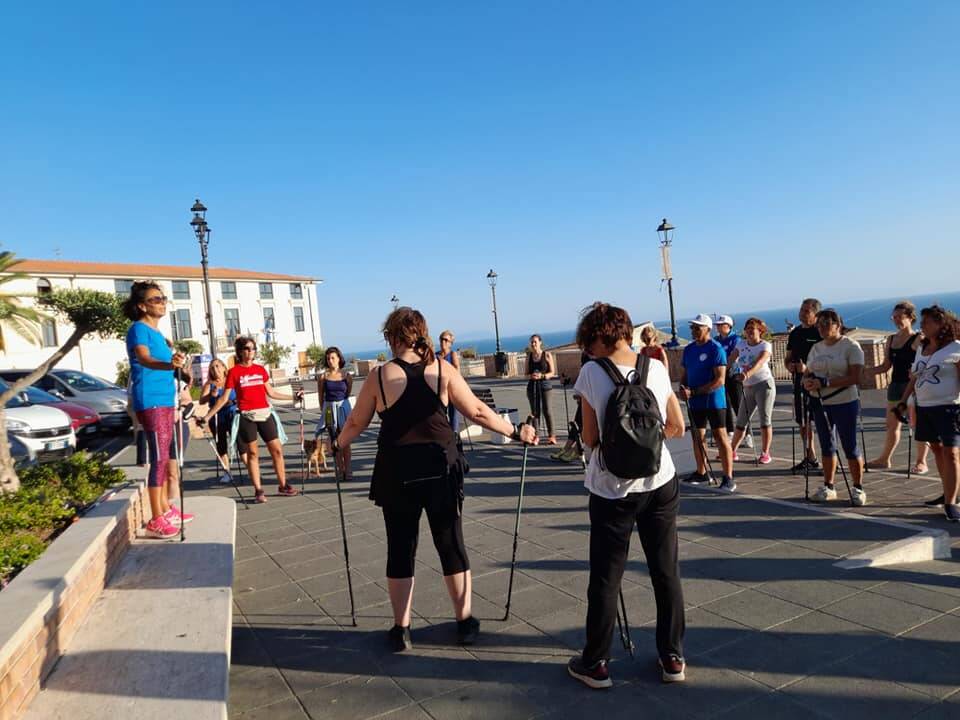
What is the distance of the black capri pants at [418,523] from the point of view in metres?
3.35

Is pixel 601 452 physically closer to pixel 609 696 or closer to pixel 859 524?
pixel 609 696

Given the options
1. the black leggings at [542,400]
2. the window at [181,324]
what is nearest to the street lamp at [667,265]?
the black leggings at [542,400]

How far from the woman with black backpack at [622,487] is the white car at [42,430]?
384 inches

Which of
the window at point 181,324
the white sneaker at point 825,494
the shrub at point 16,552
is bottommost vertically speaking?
the white sneaker at point 825,494

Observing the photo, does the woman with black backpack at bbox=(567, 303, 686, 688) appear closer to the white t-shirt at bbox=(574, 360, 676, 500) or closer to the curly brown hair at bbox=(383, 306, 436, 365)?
the white t-shirt at bbox=(574, 360, 676, 500)

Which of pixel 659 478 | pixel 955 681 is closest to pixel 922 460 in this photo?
pixel 955 681

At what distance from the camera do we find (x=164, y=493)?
17.0ft

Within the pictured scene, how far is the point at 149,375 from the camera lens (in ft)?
15.9

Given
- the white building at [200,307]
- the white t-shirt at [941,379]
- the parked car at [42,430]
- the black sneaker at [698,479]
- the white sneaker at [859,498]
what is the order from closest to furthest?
the white t-shirt at [941,379] < the white sneaker at [859,498] < the black sneaker at [698,479] < the parked car at [42,430] < the white building at [200,307]

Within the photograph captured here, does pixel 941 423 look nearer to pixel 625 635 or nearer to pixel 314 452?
pixel 625 635

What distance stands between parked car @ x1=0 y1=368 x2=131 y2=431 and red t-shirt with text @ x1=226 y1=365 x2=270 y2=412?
29.3 ft

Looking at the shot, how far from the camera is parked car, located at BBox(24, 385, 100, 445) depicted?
1286 cm

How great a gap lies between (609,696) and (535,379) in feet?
22.3

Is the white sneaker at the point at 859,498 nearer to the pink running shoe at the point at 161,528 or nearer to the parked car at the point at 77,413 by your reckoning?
the pink running shoe at the point at 161,528
